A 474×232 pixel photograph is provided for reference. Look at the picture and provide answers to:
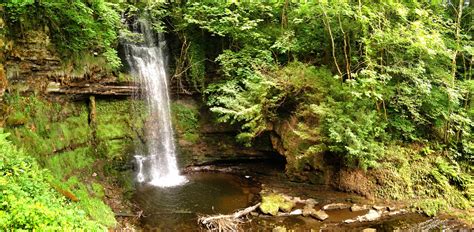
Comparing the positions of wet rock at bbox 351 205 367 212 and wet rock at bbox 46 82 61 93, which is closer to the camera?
wet rock at bbox 351 205 367 212

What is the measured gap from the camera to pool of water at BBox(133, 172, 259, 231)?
1009cm

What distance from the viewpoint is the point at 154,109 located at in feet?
46.9

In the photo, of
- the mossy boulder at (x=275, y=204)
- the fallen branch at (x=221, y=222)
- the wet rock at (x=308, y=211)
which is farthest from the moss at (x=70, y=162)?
the wet rock at (x=308, y=211)

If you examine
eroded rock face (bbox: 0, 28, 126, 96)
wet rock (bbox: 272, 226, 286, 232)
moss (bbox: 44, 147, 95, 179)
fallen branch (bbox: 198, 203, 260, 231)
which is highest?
eroded rock face (bbox: 0, 28, 126, 96)

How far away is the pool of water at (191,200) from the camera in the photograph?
10.1 metres

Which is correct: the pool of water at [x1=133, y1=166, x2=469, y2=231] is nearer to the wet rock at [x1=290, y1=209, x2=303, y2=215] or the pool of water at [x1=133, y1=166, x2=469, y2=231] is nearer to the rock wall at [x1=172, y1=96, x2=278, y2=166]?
the wet rock at [x1=290, y1=209, x2=303, y2=215]

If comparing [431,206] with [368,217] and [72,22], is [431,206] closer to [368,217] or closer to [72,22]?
[368,217]

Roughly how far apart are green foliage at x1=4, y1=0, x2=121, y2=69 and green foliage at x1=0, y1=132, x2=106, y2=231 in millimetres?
5226

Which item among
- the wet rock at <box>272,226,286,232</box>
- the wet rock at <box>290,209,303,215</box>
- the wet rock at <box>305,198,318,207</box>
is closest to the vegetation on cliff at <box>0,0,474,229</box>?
the wet rock at <box>305,198,318,207</box>

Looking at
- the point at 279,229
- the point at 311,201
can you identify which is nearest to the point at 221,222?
the point at 279,229

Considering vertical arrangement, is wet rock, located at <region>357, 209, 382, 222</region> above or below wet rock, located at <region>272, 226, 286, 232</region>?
below

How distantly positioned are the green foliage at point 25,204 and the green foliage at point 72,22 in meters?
5.23

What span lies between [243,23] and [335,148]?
665 cm

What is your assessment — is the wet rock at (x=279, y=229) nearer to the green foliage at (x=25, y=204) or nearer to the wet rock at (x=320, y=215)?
the wet rock at (x=320, y=215)
